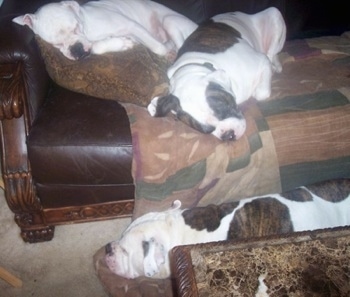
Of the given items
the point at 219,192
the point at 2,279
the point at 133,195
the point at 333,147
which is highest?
the point at 333,147

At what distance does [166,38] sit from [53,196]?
1.26 m

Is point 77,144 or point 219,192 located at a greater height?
point 77,144

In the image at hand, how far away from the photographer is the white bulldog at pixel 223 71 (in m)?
1.91

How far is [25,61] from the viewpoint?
2082 mm

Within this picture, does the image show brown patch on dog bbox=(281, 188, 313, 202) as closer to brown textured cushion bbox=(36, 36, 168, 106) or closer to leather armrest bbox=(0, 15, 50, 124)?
brown textured cushion bbox=(36, 36, 168, 106)

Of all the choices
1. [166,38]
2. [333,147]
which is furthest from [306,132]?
[166,38]

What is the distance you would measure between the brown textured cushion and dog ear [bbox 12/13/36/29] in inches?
3.4

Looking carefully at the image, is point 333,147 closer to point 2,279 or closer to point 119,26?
point 119,26

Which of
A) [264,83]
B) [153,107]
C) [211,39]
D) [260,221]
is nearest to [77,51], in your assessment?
[153,107]

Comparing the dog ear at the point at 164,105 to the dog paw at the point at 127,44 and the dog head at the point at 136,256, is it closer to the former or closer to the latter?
the dog paw at the point at 127,44

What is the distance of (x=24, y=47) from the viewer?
2078 millimetres

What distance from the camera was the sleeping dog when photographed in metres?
1.73

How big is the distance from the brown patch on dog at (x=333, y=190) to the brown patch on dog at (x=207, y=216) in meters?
0.41

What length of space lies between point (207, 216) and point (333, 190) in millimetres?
627
